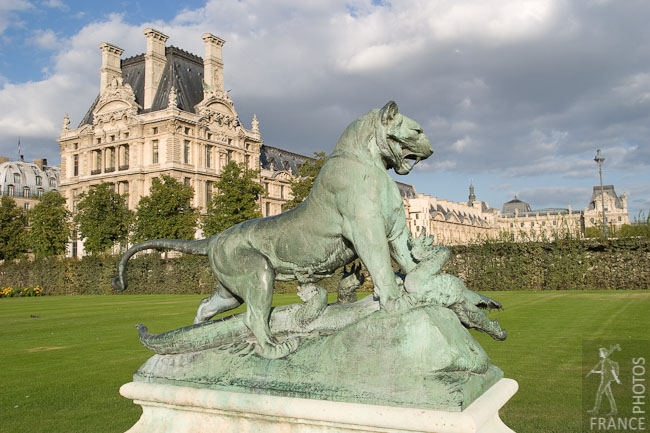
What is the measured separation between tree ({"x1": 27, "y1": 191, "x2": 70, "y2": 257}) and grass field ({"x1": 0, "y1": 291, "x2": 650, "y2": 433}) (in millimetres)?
33004

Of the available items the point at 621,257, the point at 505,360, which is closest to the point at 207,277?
the point at 621,257

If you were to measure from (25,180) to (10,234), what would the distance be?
3558cm

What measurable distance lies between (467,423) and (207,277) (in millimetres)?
29120

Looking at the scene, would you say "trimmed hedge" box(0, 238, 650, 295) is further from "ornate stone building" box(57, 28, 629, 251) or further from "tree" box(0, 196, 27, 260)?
"tree" box(0, 196, 27, 260)

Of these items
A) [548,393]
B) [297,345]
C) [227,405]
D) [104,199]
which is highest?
[104,199]

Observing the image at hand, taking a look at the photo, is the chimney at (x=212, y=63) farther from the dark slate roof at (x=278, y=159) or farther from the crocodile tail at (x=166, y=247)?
the crocodile tail at (x=166, y=247)

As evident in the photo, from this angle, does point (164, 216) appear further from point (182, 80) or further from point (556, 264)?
point (556, 264)

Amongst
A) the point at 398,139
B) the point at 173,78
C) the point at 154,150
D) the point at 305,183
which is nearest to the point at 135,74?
the point at 173,78

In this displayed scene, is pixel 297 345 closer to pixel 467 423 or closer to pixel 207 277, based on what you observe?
pixel 467 423

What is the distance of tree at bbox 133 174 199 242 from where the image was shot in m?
41.8

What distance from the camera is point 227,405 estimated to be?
3000 millimetres

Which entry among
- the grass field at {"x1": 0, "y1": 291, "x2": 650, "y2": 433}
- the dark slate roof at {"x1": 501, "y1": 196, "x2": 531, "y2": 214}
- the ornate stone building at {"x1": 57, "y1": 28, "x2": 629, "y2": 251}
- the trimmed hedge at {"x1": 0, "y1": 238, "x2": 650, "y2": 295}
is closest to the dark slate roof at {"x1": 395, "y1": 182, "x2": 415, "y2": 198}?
the ornate stone building at {"x1": 57, "y1": 28, "x2": 629, "y2": 251}

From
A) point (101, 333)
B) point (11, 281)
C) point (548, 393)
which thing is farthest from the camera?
point (11, 281)

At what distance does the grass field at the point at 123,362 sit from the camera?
580 cm
